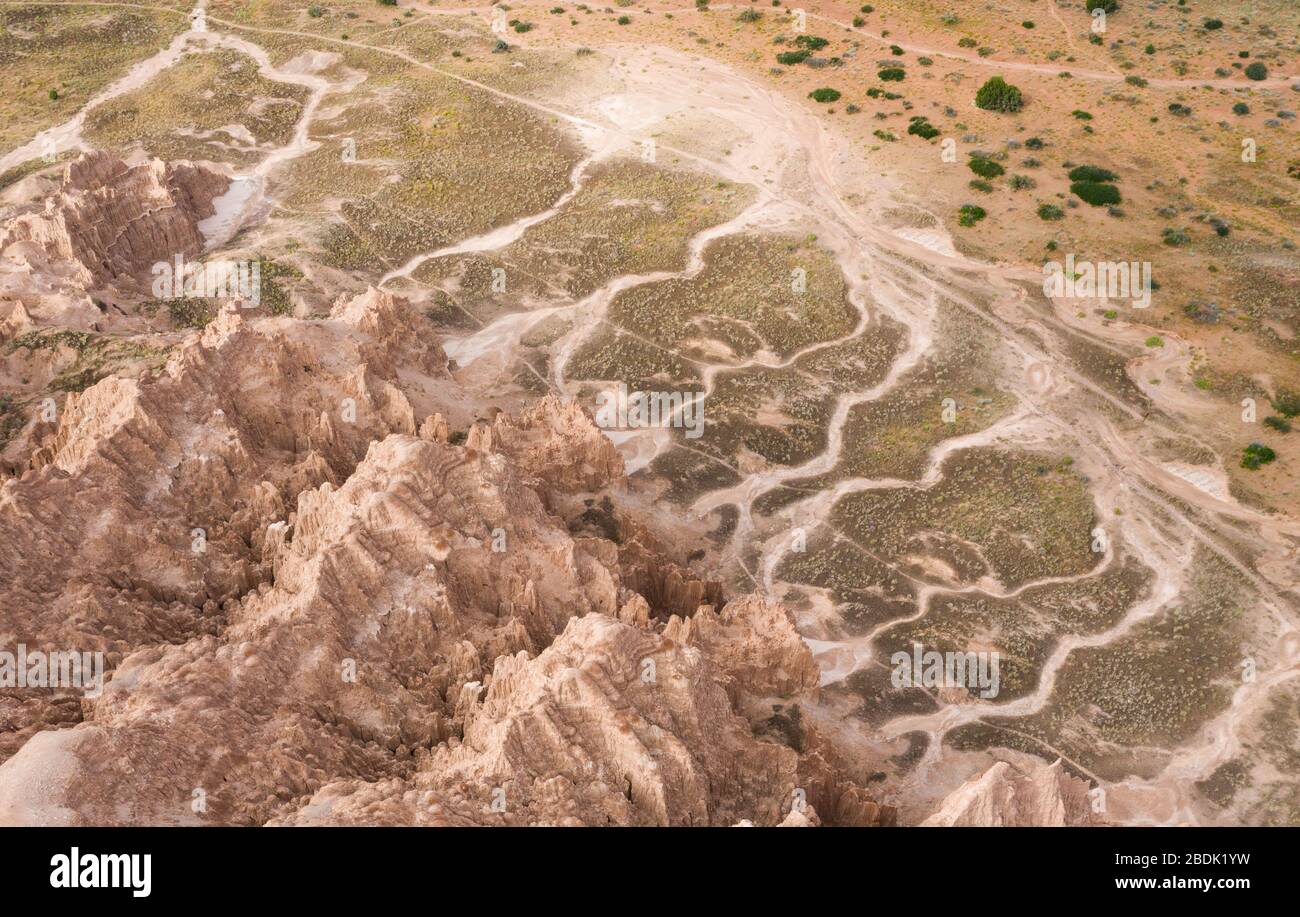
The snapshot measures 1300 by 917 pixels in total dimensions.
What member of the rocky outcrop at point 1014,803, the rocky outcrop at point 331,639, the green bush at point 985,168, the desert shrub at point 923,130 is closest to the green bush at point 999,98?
the desert shrub at point 923,130

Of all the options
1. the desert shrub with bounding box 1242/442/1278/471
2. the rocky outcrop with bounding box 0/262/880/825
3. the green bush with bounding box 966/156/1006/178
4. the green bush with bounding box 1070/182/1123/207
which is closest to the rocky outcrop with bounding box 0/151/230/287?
the rocky outcrop with bounding box 0/262/880/825

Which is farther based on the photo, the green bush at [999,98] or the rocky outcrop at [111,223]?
the green bush at [999,98]

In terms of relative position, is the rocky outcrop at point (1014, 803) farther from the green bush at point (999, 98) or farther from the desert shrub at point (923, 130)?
the green bush at point (999, 98)

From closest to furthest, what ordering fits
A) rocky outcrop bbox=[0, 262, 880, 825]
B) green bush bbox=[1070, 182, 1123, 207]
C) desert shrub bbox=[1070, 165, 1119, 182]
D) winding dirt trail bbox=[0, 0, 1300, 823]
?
rocky outcrop bbox=[0, 262, 880, 825] → winding dirt trail bbox=[0, 0, 1300, 823] → green bush bbox=[1070, 182, 1123, 207] → desert shrub bbox=[1070, 165, 1119, 182]

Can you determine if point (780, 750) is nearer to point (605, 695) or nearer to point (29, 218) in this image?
point (605, 695)

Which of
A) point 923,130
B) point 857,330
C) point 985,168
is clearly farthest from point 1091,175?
point 857,330

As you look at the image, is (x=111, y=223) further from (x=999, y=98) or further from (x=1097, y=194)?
(x=999, y=98)

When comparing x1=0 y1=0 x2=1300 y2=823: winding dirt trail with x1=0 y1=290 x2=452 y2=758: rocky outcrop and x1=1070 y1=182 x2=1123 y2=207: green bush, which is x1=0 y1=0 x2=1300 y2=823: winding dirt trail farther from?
x1=0 y1=290 x2=452 y2=758: rocky outcrop

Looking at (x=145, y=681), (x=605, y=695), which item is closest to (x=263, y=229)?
(x=145, y=681)
